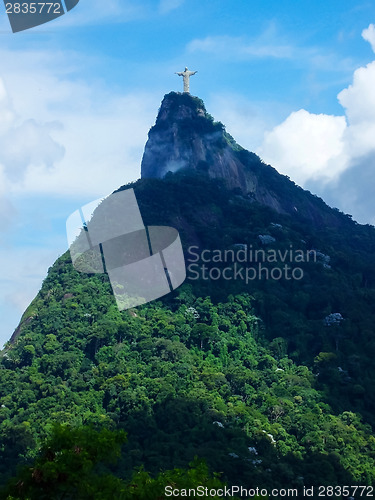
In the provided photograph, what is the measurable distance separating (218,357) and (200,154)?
41.6m

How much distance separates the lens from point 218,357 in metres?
55.6

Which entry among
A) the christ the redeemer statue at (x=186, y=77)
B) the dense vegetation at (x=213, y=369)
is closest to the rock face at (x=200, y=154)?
the christ the redeemer statue at (x=186, y=77)

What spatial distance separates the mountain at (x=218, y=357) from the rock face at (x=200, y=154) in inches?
296

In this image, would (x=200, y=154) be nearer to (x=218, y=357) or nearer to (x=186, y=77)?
(x=186, y=77)

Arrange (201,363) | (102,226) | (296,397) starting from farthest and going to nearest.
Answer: (102,226), (201,363), (296,397)

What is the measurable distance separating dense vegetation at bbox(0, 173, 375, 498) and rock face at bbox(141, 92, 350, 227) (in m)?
16.4

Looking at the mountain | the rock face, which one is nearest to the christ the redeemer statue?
the rock face

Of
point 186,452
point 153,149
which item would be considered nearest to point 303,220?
point 153,149

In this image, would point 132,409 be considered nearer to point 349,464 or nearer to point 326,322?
point 349,464

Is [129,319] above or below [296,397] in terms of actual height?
above

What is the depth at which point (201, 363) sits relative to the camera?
53562mm

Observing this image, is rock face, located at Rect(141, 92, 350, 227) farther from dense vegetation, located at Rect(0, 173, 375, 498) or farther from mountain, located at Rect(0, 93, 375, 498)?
dense vegetation, located at Rect(0, 173, 375, 498)

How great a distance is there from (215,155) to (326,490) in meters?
59.3

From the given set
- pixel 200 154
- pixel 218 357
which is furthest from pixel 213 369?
pixel 200 154
